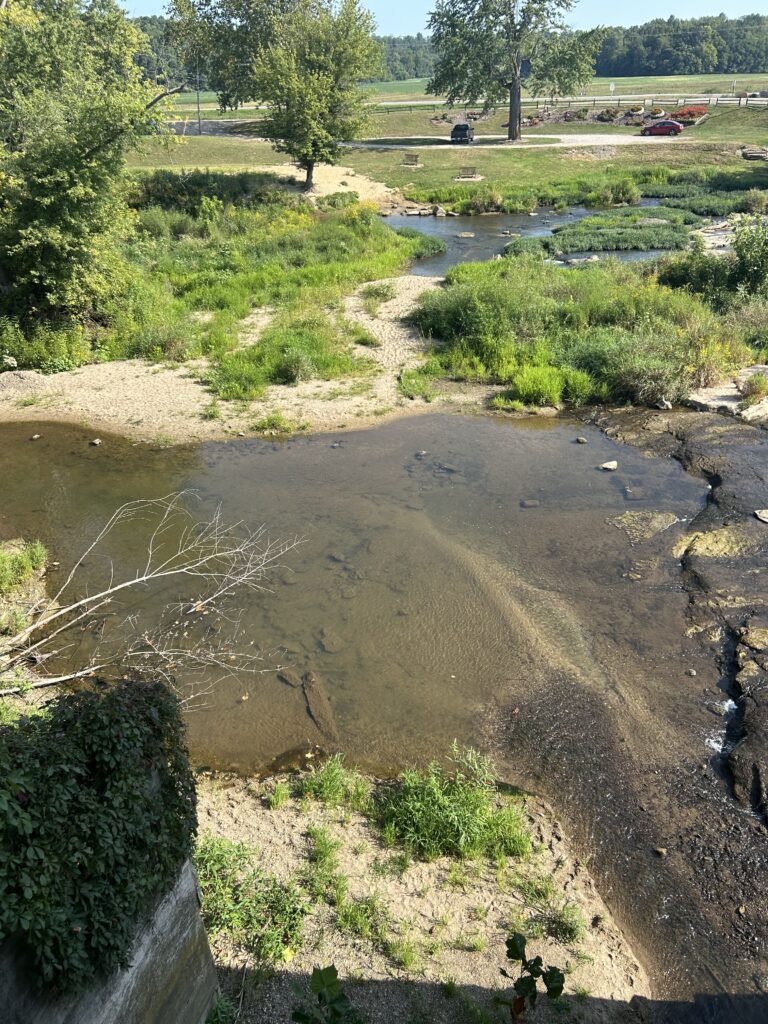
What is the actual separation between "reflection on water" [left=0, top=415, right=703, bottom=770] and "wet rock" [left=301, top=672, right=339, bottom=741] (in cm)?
4

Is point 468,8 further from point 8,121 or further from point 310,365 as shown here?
point 310,365

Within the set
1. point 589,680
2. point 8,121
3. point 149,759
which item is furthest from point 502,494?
point 8,121

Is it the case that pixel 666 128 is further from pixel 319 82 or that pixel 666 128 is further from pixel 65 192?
pixel 65 192

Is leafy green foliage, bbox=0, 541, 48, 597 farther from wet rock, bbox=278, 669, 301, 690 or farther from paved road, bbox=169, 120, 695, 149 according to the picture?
paved road, bbox=169, 120, 695, 149

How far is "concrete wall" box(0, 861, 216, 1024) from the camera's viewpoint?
341cm

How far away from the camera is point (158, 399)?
686 inches

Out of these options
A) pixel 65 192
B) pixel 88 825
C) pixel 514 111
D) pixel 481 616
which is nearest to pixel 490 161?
pixel 514 111

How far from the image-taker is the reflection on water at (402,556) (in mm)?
9094

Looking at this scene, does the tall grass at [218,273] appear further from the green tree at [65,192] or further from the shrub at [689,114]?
the shrub at [689,114]

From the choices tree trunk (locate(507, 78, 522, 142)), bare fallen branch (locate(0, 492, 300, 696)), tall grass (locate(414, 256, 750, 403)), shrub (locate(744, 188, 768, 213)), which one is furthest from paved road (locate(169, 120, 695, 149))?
bare fallen branch (locate(0, 492, 300, 696))

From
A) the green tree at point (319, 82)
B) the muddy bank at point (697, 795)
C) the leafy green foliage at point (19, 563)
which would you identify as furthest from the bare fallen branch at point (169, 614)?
the green tree at point (319, 82)

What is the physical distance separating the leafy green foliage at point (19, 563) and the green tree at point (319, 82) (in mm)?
30316

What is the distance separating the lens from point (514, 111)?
2338 inches

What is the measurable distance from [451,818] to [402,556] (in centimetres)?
536
